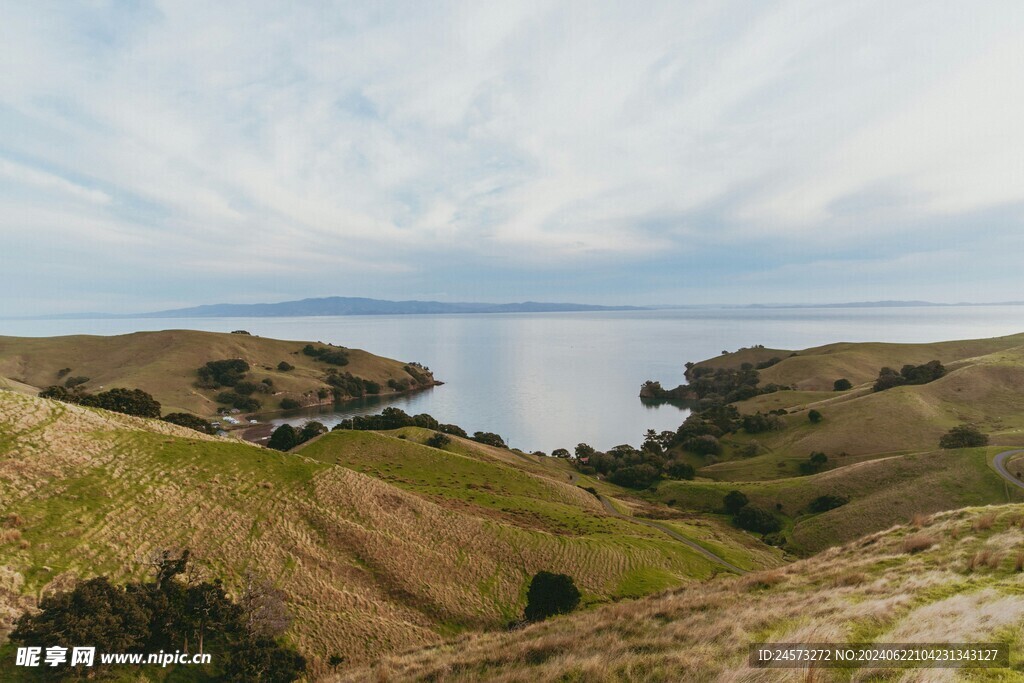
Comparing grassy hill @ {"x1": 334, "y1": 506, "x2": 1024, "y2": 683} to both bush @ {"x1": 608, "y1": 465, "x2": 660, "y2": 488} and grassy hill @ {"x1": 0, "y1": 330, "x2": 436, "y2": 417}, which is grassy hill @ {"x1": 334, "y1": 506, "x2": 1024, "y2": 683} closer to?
bush @ {"x1": 608, "y1": 465, "x2": 660, "y2": 488}

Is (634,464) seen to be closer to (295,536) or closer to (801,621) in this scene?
(295,536)

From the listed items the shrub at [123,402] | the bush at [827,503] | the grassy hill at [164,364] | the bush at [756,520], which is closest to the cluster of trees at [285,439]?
the shrub at [123,402]

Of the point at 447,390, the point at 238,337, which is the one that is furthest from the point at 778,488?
the point at 238,337

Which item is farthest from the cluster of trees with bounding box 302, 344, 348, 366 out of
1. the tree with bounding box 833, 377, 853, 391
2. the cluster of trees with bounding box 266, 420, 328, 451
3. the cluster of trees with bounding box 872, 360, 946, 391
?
the cluster of trees with bounding box 872, 360, 946, 391

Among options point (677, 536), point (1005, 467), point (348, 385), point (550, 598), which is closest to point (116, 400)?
point (550, 598)

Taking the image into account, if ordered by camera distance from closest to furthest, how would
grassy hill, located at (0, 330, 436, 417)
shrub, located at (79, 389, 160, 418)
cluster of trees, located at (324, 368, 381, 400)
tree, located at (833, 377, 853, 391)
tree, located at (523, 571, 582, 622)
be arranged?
tree, located at (523, 571, 582, 622) → shrub, located at (79, 389, 160, 418) → grassy hill, located at (0, 330, 436, 417) → tree, located at (833, 377, 853, 391) → cluster of trees, located at (324, 368, 381, 400)

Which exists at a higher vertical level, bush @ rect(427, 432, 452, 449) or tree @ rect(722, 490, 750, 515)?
bush @ rect(427, 432, 452, 449)

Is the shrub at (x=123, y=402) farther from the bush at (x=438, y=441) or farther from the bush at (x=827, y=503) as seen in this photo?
the bush at (x=827, y=503)
